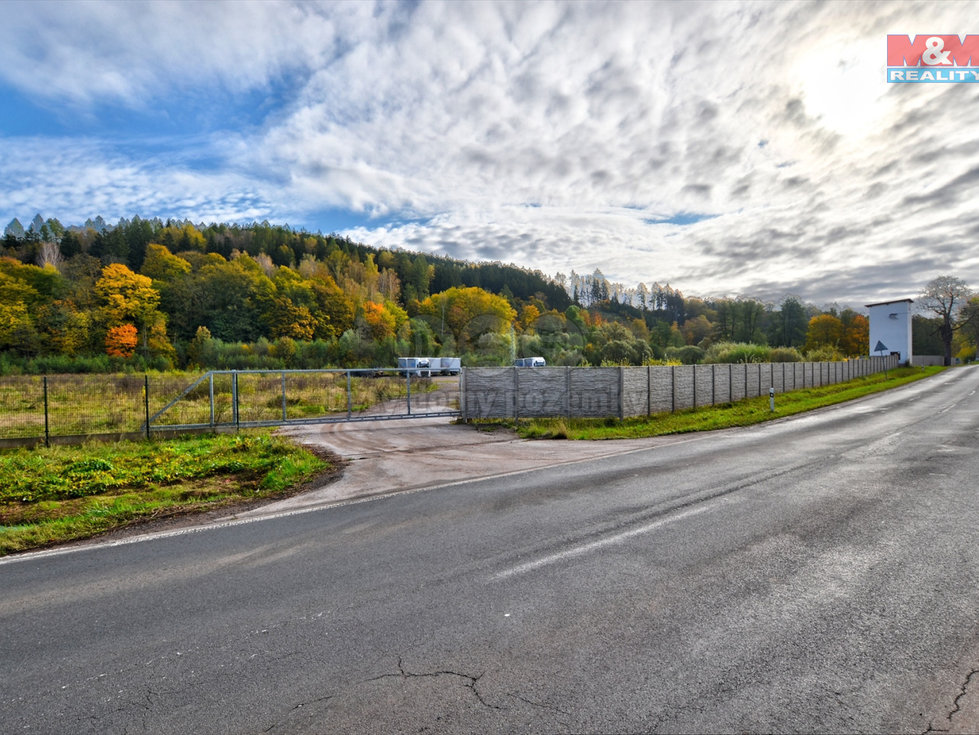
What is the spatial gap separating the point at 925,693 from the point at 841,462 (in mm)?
8423

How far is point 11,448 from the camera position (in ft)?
41.2

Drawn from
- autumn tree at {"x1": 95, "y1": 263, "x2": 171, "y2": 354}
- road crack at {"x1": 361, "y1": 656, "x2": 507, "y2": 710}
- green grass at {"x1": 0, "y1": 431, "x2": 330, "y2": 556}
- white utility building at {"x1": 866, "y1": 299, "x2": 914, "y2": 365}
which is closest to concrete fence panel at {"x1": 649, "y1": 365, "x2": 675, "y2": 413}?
green grass at {"x1": 0, "y1": 431, "x2": 330, "y2": 556}

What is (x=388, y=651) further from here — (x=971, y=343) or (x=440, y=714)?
(x=971, y=343)

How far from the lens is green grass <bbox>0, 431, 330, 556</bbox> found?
6.79 m

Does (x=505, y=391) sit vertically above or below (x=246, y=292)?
below

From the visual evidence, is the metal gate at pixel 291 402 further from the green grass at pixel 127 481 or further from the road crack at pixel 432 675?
the road crack at pixel 432 675

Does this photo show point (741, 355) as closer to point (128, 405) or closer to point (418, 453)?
point (418, 453)

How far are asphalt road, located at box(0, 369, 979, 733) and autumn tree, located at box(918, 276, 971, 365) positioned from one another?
275ft

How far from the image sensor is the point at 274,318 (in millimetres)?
80250

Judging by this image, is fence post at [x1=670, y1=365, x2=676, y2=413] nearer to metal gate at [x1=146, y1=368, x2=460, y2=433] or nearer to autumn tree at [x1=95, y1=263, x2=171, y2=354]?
metal gate at [x1=146, y1=368, x2=460, y2=433]

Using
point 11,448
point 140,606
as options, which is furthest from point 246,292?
point 140,606

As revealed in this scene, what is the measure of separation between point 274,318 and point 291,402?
209ft

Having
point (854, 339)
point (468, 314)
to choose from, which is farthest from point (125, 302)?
point (854, 339)

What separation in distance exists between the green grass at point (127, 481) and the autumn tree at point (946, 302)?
3487 inches
